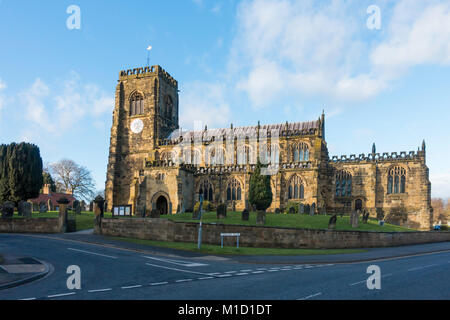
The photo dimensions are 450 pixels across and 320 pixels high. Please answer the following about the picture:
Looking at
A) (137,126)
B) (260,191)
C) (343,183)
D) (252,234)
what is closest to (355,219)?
(252,234)

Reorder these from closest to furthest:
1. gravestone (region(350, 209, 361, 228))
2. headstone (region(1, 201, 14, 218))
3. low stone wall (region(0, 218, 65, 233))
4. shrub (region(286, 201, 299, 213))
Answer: low stone wall (region(0, 218, 65, 233)) < gravestone (region(350, 209, 361, 228)) < headstone (region(1, 201, 14, 218)) < shrub (region(286, 201, 299, 213))

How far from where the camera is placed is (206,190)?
4938cm

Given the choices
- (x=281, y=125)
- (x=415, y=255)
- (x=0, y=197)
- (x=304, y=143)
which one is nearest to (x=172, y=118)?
(x=281, y=125)

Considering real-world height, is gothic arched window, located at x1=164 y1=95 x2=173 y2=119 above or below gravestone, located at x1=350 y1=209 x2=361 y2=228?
above

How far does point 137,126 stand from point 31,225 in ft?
99.7

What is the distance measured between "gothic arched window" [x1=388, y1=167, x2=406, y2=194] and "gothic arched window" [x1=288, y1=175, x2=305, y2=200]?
1179cm

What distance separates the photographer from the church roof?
2141 inches

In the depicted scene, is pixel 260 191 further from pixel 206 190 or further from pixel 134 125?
pixel 134 125

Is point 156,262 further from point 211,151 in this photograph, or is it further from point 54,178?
point 54,178

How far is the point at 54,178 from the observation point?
79188 mm

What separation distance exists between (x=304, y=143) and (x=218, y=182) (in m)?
12.6

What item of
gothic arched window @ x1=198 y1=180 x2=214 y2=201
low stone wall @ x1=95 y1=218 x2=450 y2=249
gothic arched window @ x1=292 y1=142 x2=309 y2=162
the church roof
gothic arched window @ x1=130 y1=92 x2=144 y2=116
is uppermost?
gothic arched window @ x1=130 y1=92 x2=144 y2=116

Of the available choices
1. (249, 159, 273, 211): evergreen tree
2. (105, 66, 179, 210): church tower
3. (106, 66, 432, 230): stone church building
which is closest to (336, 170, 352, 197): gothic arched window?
(106, 66, 432, 230): stone church building

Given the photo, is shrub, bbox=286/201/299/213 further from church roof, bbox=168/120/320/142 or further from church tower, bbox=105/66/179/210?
church tower, bbox=105/66/179/210
